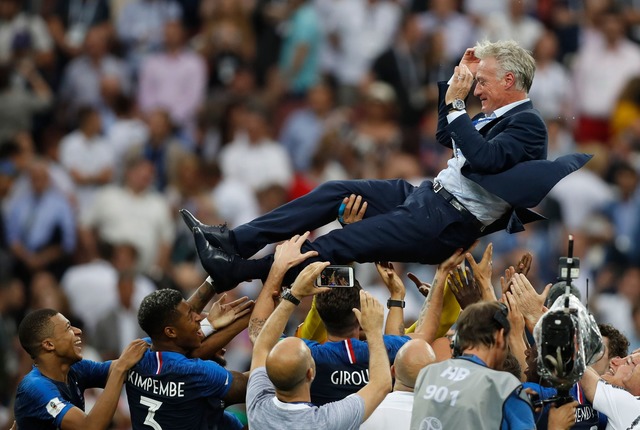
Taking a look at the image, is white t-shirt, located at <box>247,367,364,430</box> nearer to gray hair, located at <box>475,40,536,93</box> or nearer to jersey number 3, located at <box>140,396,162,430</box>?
jersey number 3, located at <box>140,396,162,430</box>

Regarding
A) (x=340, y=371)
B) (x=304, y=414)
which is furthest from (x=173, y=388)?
Answer: (x=304, y=414)

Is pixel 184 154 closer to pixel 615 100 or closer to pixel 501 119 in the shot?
pixel 615 100

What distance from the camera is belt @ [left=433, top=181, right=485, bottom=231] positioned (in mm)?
8602

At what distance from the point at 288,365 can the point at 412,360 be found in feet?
2.33

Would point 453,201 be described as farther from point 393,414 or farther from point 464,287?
point 393,414

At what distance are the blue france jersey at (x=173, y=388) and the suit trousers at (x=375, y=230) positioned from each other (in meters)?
0.78

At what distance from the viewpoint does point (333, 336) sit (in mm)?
8633

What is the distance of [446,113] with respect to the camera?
8.54 meters

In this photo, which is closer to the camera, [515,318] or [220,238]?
[515,318]

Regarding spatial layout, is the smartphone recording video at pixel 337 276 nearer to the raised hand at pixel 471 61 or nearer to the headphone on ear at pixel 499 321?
the headphone on ear at pixel 499 321

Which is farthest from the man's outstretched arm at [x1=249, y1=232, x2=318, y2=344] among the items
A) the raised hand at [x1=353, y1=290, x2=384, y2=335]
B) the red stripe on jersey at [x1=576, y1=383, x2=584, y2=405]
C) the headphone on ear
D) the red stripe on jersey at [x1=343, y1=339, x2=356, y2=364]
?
the red stripe on jersey at [x1=576, y1=383, x2=584, y2=405]

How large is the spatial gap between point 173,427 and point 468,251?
2.15 metres

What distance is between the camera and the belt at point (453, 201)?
339 inches

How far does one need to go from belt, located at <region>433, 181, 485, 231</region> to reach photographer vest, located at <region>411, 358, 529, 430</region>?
155 cm
